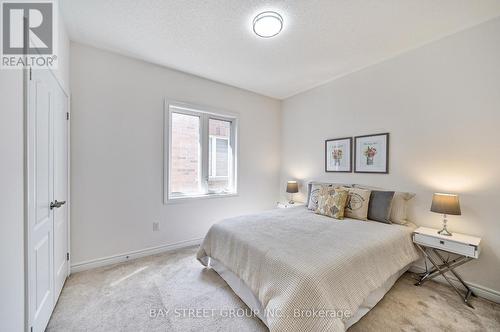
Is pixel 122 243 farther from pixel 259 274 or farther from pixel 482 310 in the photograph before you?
pixel 482 310

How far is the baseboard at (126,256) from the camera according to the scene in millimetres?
2377

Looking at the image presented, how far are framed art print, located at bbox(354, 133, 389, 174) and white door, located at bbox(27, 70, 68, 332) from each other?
3.49 m

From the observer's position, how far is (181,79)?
3.11 metres

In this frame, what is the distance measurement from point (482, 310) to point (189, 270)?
2.88 m

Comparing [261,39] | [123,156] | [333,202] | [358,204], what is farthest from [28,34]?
[358,204]

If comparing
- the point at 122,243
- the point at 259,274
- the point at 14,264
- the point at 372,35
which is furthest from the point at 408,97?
the point at 122,243

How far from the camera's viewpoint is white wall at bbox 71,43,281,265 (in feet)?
7.86

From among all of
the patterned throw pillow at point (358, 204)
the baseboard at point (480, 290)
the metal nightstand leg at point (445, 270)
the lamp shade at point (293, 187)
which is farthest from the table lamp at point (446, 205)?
the lamp shade at point (293, 187)

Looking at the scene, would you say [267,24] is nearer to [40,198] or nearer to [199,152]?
[199,152]

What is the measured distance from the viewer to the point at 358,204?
2.63 metres

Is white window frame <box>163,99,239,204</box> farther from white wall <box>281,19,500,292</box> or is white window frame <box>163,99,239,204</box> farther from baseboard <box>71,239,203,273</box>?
white wall <box>281,19,500,292</box>

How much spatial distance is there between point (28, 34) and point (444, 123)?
377cm

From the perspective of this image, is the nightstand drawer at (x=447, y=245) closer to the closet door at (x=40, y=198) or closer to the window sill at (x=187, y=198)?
the window sill at (x=187, y=198)

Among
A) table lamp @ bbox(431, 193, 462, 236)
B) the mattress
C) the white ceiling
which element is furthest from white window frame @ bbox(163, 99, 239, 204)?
table lamp @ bbox(431, 193, 462, 236)
